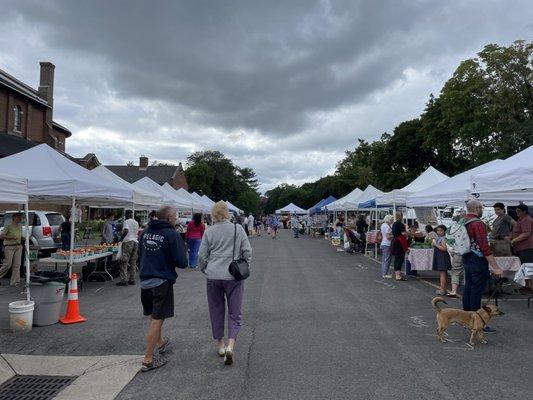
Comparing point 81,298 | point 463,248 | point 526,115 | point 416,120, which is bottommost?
point 81,298

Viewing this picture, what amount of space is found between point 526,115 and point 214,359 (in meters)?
26.6

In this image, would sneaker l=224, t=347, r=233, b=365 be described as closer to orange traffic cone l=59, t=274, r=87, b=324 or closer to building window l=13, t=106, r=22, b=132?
orange traffic cone l=59, t=274, r=87, b=324

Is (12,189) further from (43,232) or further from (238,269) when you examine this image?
(43,232)

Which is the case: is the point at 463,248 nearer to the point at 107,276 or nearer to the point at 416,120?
the point at 107,276

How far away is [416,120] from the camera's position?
4556 centimetres

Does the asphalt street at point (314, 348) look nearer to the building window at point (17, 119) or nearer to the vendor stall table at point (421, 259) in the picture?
the vendor stall table at point (421, 259)

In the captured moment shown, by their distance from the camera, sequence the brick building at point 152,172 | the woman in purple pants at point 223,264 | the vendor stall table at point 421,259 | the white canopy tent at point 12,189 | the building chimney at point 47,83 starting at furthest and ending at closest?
the brick building at point 152,172, the building chimney at point 47,83, the vendor stall table at point 421,259, the white canopy tent at point 12,189, the woman in purple pants at point 223,264

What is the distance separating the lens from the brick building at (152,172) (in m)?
73.3

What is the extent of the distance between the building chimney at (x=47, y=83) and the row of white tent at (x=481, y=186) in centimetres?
3237

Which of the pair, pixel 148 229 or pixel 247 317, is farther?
pixel 247 317

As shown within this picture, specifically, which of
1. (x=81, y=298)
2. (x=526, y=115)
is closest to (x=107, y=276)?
(x=81, y=298)

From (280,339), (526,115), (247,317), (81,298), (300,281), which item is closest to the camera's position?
(280,339)

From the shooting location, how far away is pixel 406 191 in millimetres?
16594

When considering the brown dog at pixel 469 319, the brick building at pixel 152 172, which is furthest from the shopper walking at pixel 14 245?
the brick building at pixel 152 172
